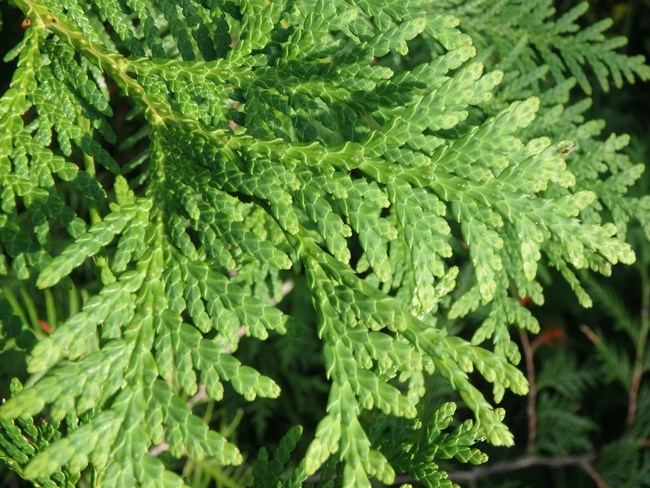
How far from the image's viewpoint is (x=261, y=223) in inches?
58.5

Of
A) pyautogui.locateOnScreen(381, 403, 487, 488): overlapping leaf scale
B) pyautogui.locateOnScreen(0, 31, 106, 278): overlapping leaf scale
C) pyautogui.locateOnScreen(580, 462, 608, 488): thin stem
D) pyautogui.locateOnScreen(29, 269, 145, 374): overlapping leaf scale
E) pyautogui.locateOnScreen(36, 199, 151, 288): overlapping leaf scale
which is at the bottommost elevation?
pyautogui.locateOnScreen(580, 462, 608, 488): thin stem

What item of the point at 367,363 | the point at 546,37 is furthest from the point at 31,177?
the point at 546,37

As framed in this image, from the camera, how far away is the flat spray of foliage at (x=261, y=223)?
1087mm

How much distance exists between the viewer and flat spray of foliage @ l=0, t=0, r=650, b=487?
1087 millimetres

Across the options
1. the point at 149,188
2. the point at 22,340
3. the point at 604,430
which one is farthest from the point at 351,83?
the point at 604,430

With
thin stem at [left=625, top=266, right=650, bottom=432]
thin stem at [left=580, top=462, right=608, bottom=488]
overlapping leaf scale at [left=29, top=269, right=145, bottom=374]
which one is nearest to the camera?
overlapping leaf scale at [left=29, top=269, right=145, bottom=374]

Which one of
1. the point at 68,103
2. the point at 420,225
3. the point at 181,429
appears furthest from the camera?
the point at 68,103

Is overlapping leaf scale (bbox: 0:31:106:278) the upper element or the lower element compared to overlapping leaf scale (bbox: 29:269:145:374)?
upper

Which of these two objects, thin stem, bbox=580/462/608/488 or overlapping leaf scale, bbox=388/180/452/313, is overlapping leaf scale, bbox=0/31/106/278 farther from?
thin stem, bbox=580/462/608/488

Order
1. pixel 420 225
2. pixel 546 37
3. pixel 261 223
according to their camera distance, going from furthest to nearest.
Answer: pixel 546 37 < pixel 261 223 < pixel 420 225

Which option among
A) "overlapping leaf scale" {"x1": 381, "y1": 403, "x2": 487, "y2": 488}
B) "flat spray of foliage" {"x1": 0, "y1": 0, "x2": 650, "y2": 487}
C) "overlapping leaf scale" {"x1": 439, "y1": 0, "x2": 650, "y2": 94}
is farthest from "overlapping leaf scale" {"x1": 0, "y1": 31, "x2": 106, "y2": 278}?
"overlapping leaf scale" {"x1": 439, "y1": 0, "x2": 650, "y2": 94}

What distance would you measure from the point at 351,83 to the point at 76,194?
1.64 meters

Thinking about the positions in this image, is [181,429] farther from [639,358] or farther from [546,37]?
[639,358]

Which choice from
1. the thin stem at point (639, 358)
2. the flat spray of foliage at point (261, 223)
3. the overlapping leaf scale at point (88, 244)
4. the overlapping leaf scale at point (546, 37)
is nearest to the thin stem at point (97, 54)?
the flat spray of foliage at point (261, 223)
